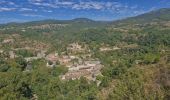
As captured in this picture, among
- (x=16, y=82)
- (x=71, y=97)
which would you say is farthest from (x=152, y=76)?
(x=16, y=82)

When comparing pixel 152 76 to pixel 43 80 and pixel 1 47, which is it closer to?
pixel 43 80

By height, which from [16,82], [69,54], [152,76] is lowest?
[69,54]

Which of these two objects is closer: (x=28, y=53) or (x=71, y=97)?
(x=71, y=97)

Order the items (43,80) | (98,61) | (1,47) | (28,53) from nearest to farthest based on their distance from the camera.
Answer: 1. (43,80)
2. (98,61)
3. (28,53)
4. (1,47)

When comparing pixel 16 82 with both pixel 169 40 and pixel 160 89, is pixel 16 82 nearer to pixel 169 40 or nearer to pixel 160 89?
pixel 160 89

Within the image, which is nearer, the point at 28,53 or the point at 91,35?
the point at 28,53

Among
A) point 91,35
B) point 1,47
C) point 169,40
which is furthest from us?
point 91,35

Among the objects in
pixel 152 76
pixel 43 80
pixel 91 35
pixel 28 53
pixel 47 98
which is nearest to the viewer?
pixel 152 76

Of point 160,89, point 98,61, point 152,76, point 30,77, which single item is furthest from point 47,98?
point 98,61

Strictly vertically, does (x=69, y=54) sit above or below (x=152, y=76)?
below
